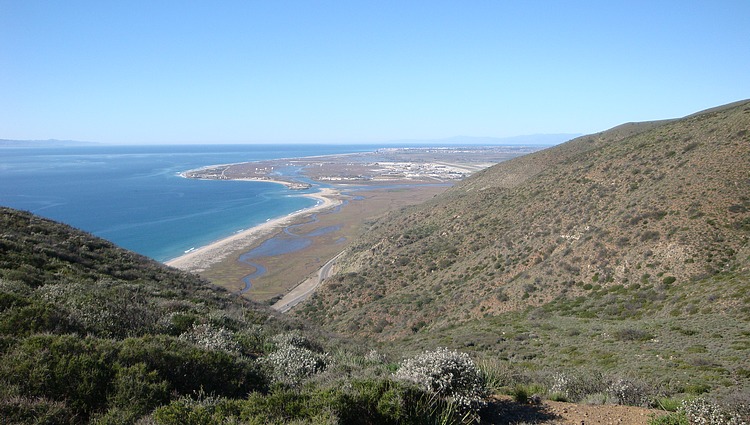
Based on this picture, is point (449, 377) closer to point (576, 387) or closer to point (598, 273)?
point (576, 387)

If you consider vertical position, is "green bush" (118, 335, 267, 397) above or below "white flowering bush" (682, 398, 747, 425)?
above

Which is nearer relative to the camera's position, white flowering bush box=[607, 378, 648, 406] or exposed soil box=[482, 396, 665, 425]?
exposed soil box=[482, 396, 665, 425]

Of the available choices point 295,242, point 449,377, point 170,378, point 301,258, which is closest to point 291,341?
point 170,378

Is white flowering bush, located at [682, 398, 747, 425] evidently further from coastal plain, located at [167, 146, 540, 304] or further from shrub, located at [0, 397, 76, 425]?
coastal plain, located at [167, 146, 540, 304]

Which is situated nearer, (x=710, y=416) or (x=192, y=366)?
(x=710, y=416)

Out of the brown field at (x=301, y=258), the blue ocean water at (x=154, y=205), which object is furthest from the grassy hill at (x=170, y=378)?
the blue ocean water at (x=154, y=205)

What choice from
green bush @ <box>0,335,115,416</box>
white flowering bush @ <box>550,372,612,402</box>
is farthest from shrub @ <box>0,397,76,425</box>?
white flowering bush @ <box>550,372,612,402</box>
